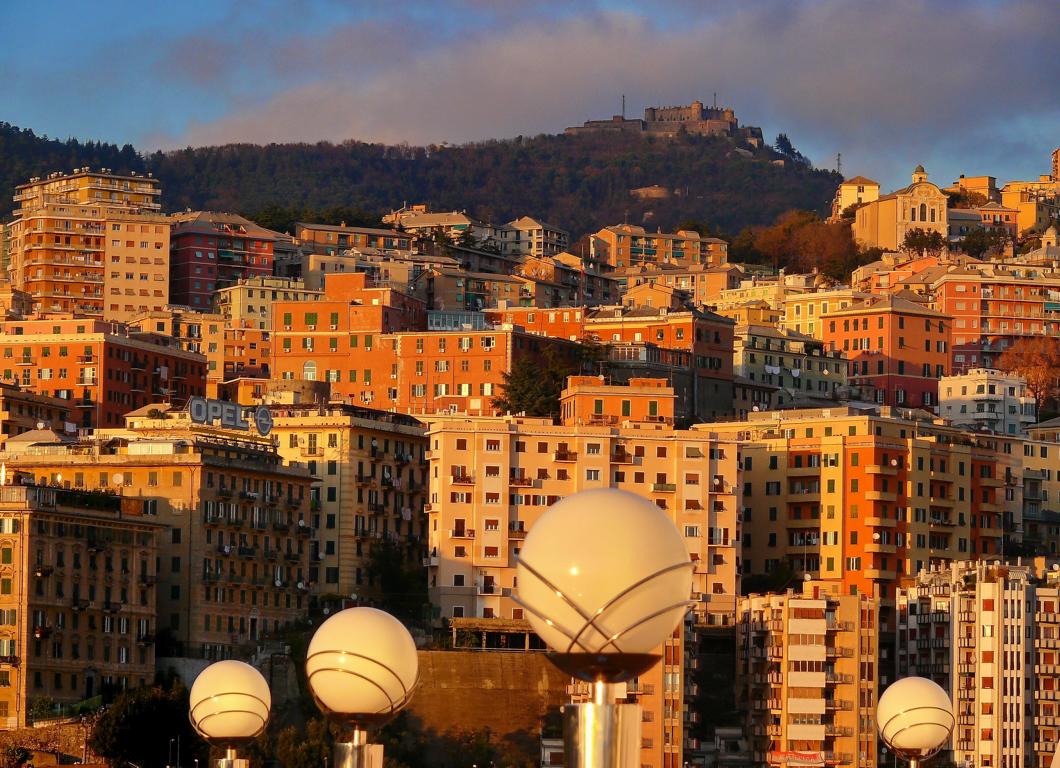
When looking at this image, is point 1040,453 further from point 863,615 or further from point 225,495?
point 225,495

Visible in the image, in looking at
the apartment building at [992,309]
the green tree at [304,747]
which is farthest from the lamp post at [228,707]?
the apartment building at [992,309]

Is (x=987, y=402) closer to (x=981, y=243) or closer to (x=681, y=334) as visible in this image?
(x=681, y=334)

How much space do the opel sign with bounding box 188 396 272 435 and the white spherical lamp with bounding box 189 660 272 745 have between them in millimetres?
81097

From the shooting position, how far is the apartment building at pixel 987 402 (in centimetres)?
13638

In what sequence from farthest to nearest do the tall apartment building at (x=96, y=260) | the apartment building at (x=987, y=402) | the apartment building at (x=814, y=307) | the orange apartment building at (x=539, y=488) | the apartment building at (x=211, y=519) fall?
the tall apartment building at (x=96, y=260)
the apartment building at (x=814, y=307)
the apartment building at (x=987, y=402)
the orange apartment building at (x=539, y=488)
the apartment building at (x=211, y=519)

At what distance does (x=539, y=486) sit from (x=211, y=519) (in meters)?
14.9

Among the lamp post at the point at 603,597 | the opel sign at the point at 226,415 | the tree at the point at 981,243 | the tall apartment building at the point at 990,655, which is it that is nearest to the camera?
the lamp post at the point at 603,597

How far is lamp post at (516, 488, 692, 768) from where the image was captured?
632 inches

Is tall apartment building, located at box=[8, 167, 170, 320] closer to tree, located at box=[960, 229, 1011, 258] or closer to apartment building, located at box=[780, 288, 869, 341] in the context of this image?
apartment building, located at box=[780, 288, 869, 341]

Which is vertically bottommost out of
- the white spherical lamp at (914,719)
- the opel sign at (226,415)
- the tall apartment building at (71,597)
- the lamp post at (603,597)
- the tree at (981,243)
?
the tall apartment building at (71,597)

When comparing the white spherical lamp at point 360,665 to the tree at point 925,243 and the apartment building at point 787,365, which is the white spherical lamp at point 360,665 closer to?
the apartment building at point 787,365

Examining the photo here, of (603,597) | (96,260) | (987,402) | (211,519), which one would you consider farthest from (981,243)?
(603,597)

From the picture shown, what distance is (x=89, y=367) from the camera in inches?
5059

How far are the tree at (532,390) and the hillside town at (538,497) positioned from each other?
20 cm
